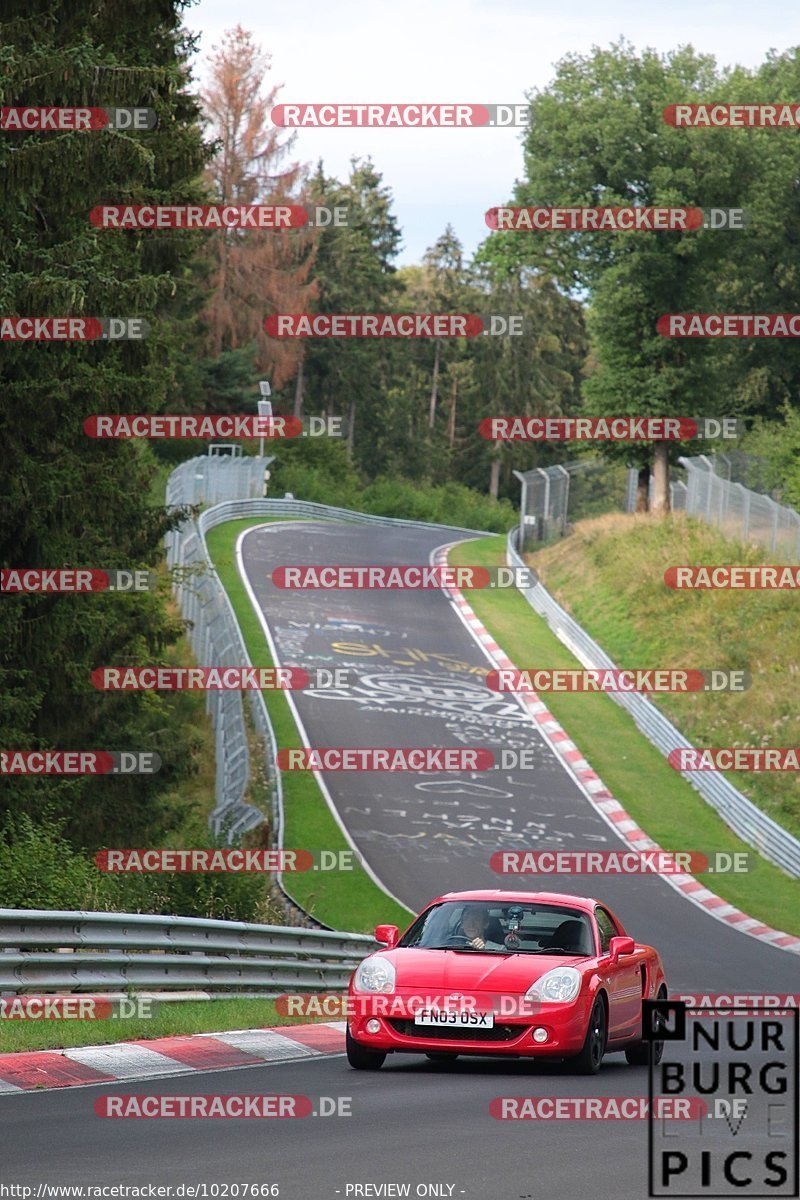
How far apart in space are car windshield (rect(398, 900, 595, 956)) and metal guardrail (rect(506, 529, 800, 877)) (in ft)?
59.9

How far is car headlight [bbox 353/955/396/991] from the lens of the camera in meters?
11.5

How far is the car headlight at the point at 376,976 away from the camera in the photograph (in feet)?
37.8

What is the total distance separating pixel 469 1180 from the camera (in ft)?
23.5

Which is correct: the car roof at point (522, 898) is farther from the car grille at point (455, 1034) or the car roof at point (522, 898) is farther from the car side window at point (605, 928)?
the car grille at point (455, 1034)

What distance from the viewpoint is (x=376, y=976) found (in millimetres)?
11602

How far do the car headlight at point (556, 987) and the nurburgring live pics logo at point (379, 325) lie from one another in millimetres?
20833

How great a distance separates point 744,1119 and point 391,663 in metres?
32.9

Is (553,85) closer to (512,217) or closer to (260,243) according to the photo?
(512,217)

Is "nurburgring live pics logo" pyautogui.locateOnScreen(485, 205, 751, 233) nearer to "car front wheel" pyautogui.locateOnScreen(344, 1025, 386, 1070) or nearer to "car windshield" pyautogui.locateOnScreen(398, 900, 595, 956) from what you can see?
"car windshield" pyautogui.locateOnScreen(398, 900, 595, 956)

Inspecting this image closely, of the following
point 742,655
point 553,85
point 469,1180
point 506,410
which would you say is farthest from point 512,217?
point 506,410

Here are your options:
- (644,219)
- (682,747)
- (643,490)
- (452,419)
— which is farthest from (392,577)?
(452,419)

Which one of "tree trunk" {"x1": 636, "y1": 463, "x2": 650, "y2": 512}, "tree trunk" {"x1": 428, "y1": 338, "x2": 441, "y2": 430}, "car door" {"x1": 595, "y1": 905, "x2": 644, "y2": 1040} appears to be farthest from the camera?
"tree trunk" {"x1": 428, "y1": 338, "x2": 441, "y2": 430}

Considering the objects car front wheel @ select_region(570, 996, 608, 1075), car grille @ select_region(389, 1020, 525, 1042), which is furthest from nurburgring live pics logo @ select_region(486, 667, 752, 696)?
car grille @ select_region(389, 1020, 525, 1042)

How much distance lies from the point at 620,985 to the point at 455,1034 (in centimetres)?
166
